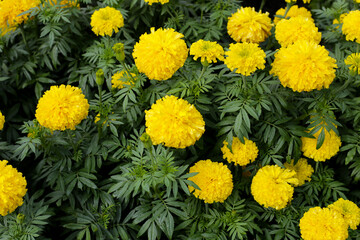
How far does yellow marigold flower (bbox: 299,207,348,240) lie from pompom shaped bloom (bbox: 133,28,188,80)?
1.06 m

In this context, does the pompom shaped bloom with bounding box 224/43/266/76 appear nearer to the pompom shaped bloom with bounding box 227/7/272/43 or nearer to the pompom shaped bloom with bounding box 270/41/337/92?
the pompom shaped bloom with bounding box 270/41/337/92

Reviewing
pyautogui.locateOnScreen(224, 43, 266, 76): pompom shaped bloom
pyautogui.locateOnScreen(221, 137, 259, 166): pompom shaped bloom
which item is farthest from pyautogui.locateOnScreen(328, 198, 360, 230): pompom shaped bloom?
pyautogui.locateOnScreen(224, 43, 266, 76): pompom shaped bloom

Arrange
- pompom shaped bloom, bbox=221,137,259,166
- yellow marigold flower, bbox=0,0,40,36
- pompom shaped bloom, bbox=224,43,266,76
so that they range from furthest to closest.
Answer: yellow marigold flower, bbox=0,0,40,36
pompom shaped bloom, bbox=221,137,259,166
pompom shaped bloom, bbox=224,43,266,76

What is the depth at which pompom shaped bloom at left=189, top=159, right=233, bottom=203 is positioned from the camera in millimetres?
1925

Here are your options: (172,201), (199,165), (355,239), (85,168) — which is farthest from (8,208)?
(355,239)

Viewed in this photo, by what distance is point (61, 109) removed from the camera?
1890 mm

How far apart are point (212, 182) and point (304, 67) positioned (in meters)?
0.76

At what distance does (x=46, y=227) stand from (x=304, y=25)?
201cm

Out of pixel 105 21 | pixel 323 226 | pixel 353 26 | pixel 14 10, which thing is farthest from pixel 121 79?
pixel 353 26

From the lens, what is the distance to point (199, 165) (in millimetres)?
2000

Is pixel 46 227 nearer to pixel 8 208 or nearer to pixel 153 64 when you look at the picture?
pixel 8 208

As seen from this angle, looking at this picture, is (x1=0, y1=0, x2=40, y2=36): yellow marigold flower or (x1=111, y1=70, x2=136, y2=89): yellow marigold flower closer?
(x1=111, y1=70, x2=136, y2=89): yellow marigold flower

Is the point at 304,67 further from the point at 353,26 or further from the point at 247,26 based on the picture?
the point at 353,26

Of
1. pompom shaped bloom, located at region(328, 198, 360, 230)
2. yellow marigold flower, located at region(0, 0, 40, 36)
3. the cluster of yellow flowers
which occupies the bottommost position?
pompom shaped bloom, located at region(328, 198, 360, 230)
